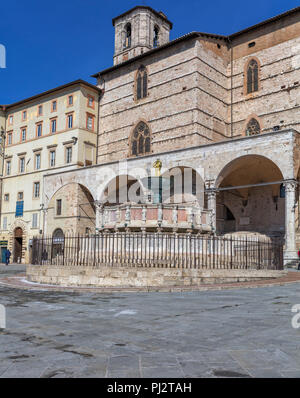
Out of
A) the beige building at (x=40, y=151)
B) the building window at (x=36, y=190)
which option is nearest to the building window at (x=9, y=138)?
the beige building at (x=40, y=151)

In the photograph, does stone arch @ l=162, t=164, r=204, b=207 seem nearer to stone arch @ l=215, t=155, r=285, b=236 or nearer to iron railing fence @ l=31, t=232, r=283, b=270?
stone arch @ l=215, t=155, r=285, b=236

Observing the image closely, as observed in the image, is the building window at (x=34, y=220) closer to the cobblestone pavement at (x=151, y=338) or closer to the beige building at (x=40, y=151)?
the beige building at (x=40, y=151)

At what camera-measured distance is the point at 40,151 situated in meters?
38.5

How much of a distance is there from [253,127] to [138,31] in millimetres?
17612

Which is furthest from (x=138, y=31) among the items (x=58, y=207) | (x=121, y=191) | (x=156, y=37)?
(x=58, y=207)

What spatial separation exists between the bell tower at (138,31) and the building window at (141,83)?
5.64 meters

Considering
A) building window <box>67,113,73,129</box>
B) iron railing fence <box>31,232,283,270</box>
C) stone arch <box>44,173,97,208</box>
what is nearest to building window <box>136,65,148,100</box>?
building window <box>67,113,73,129</box>

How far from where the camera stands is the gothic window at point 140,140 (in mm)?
33688

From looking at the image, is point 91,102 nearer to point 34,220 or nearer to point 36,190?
point 36,190

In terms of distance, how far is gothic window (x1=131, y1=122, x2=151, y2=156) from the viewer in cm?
3369
